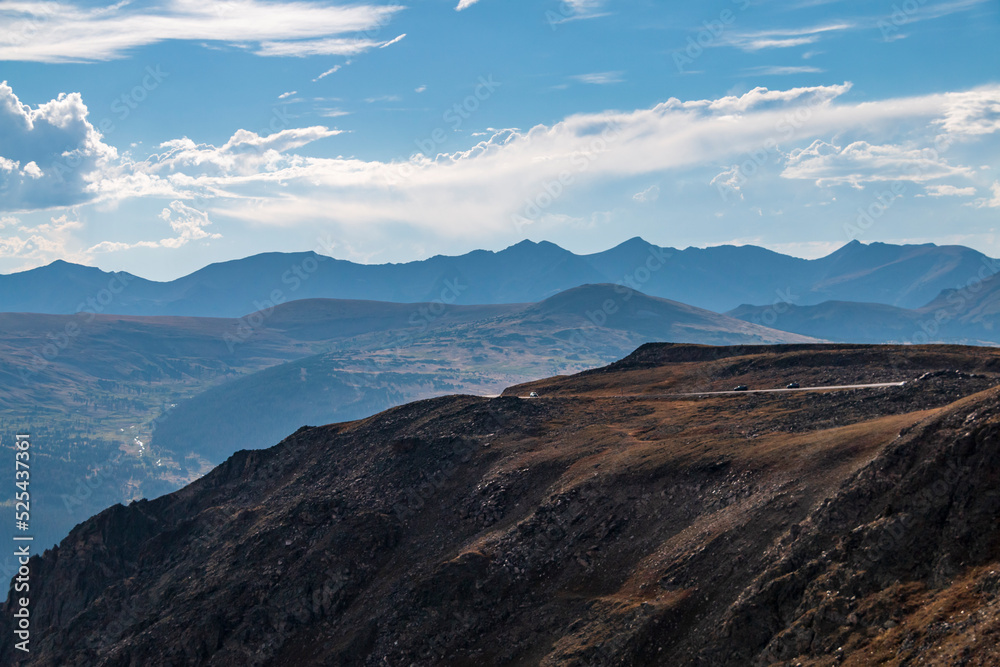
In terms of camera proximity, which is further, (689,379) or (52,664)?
(689,379)

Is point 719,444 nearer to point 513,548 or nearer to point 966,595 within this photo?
point 513,548

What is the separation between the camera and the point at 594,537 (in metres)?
75.6

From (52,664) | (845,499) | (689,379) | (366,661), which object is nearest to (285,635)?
(366,661)

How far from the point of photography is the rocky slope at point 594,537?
5241cm

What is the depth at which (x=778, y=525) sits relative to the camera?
62219 millimetres

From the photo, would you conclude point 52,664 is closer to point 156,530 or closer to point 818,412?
point 156,530

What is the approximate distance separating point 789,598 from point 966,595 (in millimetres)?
12562

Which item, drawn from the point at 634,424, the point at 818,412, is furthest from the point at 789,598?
the point at 634,424

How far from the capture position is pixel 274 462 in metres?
125

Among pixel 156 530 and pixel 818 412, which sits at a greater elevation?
pixel 818 412

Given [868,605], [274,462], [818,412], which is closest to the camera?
[868,605]

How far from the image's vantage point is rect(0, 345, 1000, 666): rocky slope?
52406 millimetres

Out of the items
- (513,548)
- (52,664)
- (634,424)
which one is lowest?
(52,664)

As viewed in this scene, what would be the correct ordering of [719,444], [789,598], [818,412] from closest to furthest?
1. [789,598]
2. [719,444]
3. [818,412]
